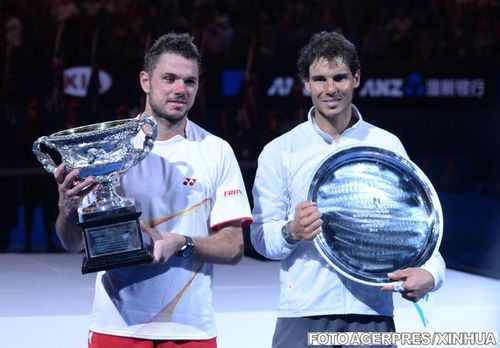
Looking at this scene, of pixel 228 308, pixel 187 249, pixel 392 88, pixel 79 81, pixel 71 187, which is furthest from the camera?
pixel 392 88

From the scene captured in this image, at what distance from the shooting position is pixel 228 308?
199 inches

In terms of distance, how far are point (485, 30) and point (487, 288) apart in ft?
26.3

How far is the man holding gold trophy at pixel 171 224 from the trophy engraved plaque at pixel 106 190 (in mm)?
92

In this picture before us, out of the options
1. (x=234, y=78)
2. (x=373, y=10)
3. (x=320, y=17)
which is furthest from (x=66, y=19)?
(x=373, y=10)

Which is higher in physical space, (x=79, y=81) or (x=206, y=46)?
(x=206, y=46)

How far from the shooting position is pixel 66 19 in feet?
39.2

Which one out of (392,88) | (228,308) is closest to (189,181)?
(228,308)

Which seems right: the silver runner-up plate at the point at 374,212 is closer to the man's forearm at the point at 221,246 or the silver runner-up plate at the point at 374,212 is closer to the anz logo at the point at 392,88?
the man's forearm at the point at 221,246

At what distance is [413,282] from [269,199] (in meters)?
0.56

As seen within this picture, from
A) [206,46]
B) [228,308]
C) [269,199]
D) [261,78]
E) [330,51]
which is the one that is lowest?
[228,308]

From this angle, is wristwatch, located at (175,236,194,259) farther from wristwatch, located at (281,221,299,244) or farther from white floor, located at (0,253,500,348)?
white floor, located at (0,253,500,348)

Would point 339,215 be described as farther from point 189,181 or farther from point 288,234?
point 189,181

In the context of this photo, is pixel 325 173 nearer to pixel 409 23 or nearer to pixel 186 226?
pixel 186 226

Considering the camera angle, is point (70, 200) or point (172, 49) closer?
point (70, 200)
